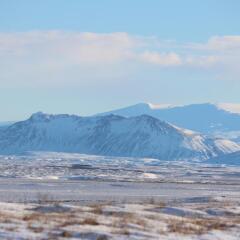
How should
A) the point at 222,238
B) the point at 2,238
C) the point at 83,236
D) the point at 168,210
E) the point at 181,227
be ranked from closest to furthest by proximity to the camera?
the point at 2,238, the point at 83,236, the point at 222,238, the point at 181,227, the point at 168,210

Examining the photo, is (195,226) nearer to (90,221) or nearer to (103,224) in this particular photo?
(103,224)

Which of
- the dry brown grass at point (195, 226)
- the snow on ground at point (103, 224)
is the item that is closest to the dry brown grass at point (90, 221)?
the snow on ground at point (103, 224)

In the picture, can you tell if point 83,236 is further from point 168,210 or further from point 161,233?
point 168,210

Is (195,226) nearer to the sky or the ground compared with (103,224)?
nearer to the ground

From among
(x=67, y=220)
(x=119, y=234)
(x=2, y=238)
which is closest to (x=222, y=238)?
(x=119, y=234)

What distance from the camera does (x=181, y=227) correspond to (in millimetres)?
26141

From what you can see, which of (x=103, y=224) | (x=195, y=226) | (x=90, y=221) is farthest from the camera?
(x=195, y=226)

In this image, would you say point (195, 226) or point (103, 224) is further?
point (195, 226)

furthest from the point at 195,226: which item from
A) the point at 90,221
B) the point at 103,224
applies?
the point at 90,221

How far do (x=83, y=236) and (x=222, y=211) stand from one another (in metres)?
14.0

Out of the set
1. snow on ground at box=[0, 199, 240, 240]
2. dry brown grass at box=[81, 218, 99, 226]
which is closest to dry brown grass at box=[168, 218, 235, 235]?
snow on ground at box=[0, 199, 240, 240]

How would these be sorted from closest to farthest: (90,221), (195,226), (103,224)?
(103,224) < (90,221) < (195,226)

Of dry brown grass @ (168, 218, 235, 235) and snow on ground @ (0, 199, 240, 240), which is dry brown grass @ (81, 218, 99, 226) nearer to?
snow on ground @ (0, 199, 240, 240)

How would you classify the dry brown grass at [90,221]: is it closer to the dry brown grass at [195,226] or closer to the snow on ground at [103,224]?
the snow on ground at [103,224]
